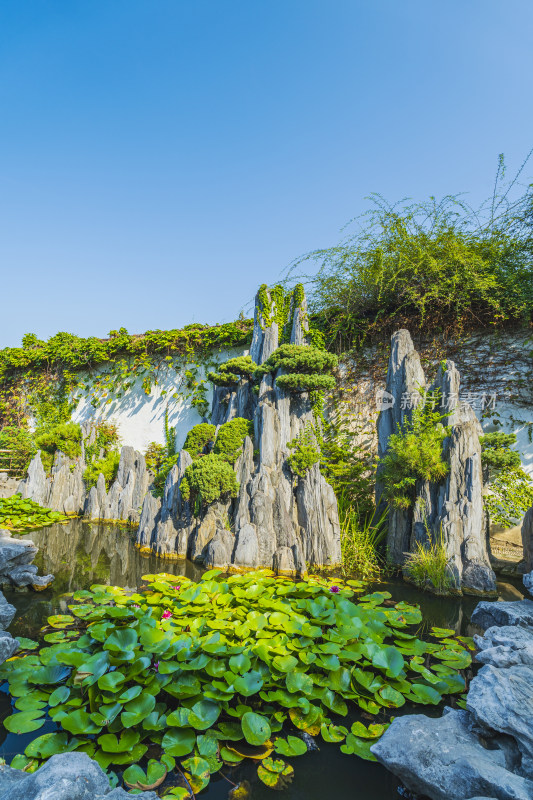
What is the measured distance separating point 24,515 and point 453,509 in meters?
7.83

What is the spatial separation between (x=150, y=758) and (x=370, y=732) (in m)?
1.15

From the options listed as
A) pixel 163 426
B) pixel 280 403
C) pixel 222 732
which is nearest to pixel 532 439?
pixel 280 403

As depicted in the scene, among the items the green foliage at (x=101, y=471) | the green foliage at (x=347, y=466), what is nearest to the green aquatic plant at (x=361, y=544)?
the green foliage at (x=347, y=466)

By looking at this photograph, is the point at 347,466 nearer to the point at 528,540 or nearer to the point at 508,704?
the point at 528,540

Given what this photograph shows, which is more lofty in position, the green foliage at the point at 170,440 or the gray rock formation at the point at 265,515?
the green foliage at the point at 170,440

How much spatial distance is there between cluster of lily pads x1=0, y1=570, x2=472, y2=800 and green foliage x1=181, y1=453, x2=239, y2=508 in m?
2.46

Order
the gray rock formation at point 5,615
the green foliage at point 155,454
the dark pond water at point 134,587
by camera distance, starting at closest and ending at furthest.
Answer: the dark pond water at point 134,587
the gray rock formation at point 5,615
the green foliage at point 155,454

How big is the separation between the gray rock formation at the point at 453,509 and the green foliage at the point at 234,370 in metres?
2.96

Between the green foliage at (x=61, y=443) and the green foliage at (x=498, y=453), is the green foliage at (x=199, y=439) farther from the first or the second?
the green foliage at (x=498, y=453)

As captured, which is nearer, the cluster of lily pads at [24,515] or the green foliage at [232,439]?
the green foliage at [232,439]

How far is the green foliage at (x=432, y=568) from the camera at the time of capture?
4648mm

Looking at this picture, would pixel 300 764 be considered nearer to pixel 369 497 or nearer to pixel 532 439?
pixel 369 497

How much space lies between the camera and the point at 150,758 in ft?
6.41

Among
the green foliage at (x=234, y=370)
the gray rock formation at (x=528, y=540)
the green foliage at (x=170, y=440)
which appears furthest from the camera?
the green foliage at (x=170, y=440)
